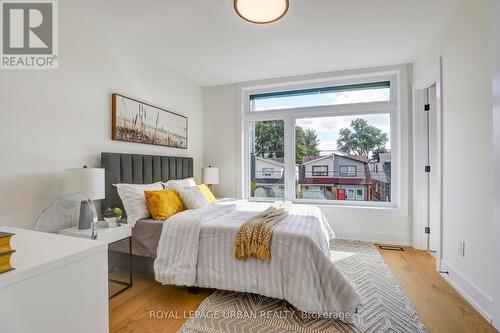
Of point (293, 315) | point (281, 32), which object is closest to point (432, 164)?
point (281, 32)

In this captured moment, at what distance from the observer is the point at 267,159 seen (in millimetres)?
4328

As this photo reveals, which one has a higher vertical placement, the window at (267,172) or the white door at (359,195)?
the window at (267,172)

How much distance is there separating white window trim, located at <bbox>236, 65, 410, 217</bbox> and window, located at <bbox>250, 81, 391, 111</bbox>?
0.25 feet

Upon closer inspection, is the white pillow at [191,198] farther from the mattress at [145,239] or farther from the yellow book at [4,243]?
the yellow book at [4,243]

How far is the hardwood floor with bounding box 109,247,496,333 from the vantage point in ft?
5.72

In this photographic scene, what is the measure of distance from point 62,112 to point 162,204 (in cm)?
123

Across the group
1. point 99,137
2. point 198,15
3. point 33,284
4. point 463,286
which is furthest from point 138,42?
point 463,286

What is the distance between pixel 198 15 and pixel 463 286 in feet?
11.5

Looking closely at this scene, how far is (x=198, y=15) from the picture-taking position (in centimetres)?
236

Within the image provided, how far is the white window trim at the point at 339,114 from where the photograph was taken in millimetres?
3500

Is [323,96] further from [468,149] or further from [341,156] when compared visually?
[468,149]

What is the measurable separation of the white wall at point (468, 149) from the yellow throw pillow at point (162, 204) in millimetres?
2712

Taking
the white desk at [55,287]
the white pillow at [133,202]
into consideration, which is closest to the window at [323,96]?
the white pillow at [133,202]

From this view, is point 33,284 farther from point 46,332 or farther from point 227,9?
point 227,9
